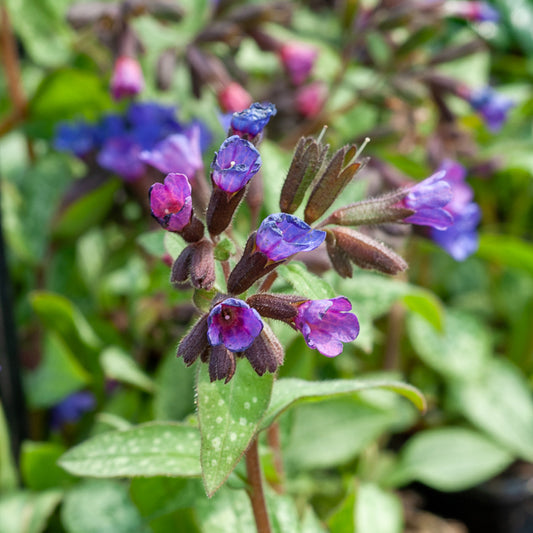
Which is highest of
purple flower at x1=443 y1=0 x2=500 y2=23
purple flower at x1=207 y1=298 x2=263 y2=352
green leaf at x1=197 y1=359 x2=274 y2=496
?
purple flower at x1=207 y1=298 x2=263 y2=352

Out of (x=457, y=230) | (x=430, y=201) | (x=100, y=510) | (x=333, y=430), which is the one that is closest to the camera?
(x=430, y=201)

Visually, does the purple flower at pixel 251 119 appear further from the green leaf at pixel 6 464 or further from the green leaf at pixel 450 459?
the green leaf at pixel 450 459

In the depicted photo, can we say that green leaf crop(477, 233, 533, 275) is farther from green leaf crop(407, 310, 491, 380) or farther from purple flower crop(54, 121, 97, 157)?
purple flower crop(54, 121, 97, 157)

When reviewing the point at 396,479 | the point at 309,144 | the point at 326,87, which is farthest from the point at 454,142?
the point at 309,144

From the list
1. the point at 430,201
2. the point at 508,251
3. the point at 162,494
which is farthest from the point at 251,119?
the point at 508,251

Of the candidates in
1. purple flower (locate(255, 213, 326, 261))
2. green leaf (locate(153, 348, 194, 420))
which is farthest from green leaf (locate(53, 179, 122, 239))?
purple flower (locate(255, 213, 326, 261))

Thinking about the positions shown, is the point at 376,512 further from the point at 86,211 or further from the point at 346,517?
→ the point at 86,211
